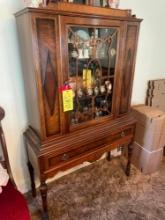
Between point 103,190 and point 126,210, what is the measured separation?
0.28 m

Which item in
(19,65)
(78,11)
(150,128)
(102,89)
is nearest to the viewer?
(78,11)

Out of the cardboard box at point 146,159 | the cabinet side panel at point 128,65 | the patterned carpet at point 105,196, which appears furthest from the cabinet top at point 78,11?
the patterned carpet at point 105,196

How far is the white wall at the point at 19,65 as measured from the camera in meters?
1.25

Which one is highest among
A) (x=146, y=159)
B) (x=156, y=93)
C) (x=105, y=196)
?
(x=156, y=93)

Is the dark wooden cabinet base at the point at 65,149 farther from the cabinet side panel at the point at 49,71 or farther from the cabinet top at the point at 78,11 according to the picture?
the cabinet top at the point at 78,11

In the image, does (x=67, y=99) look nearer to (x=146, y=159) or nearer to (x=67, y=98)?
(x=67, y=98)

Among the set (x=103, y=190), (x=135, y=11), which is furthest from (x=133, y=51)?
(x=103, y=190)

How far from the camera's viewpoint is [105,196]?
1.72 meters

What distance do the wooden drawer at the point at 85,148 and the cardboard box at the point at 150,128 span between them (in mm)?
238

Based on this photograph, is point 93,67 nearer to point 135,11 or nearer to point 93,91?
point 93,91

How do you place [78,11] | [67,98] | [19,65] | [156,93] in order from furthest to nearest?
[156,93] → [19,65] → [67,98] → [78,11]

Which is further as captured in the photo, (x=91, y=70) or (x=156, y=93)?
(x=156, y=93)

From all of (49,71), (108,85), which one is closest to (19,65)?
(49,71)

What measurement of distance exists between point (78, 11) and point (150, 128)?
1.30 m
